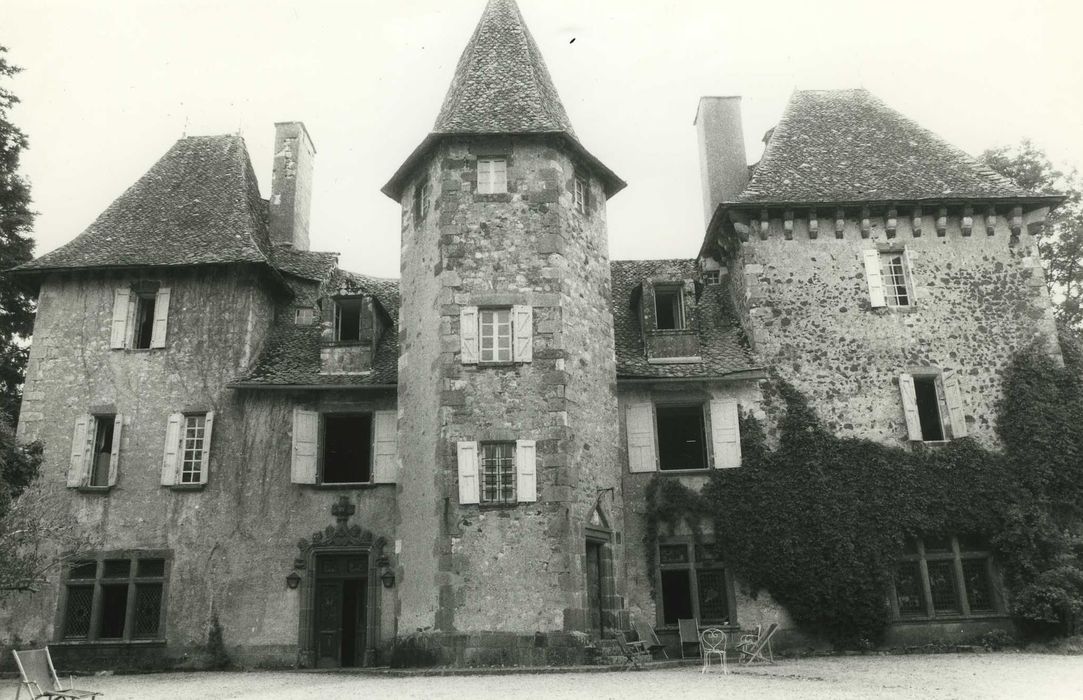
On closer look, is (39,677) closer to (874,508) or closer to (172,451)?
(172,451)

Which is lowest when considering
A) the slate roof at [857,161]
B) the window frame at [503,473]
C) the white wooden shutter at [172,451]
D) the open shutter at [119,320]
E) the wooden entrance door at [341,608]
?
the wooden entrance door at [341,608]

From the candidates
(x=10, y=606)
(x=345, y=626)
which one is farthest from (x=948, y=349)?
(x=10, y=606)

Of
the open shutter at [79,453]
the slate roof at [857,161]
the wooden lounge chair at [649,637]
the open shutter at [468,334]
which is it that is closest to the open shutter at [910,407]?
the slate roof at [857,161]

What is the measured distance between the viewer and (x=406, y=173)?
19.3 metres

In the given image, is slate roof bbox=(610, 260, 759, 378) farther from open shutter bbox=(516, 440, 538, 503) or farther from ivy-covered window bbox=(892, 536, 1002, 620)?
ivy-covered window bbox=(892, 536, 1002, 620)

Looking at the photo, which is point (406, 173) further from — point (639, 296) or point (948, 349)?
point (948, 349)

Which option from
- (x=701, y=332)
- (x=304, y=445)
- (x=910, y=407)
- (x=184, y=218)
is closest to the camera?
(x=304, y=445)

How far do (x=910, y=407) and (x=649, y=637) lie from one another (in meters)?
7.24

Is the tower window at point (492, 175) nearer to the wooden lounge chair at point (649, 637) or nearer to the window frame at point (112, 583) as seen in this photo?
the wooden lounge chair at point (649, 637)

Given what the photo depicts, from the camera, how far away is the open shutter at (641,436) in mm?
18359

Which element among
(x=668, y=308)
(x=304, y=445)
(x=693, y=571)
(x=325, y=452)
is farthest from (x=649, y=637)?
(x=304, y=445)

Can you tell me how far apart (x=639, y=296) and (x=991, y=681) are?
1079 cm

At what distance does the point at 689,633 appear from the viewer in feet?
55.6

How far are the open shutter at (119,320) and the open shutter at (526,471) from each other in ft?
30.5
